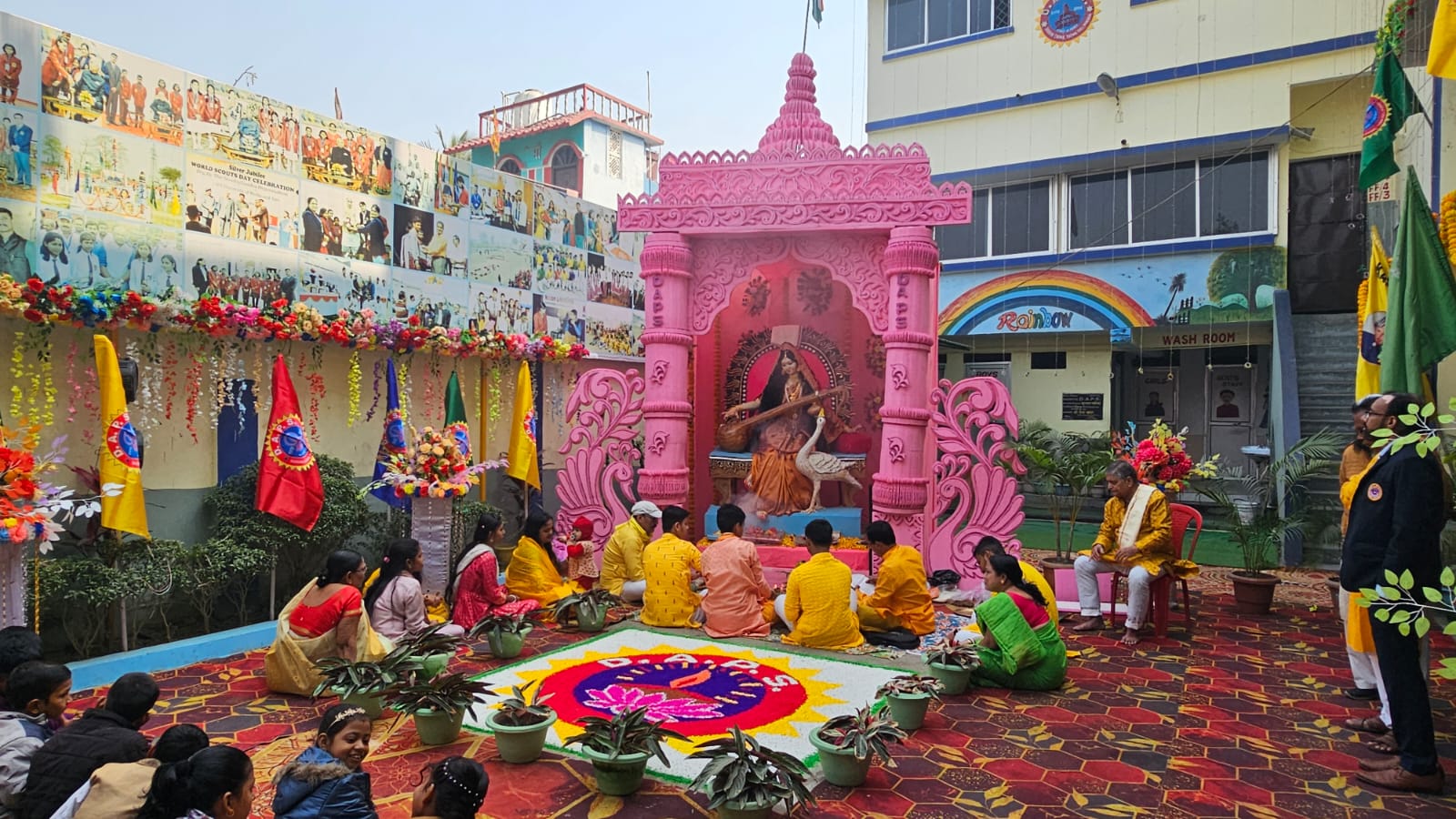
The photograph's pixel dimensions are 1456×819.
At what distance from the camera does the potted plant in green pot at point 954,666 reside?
18.6 feet

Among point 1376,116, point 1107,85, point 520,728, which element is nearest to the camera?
point 520,728

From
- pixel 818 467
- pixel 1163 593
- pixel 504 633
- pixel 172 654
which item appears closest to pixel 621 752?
pixel 504 633

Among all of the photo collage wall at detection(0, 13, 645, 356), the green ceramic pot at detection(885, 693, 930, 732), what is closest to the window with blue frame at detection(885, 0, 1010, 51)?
the photo collage wall at detection(0, 13, 645, 356)

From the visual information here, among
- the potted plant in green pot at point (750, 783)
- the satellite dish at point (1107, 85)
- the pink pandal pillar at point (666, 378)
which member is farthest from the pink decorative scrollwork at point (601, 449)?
the satellite dish at point (1107, 85)

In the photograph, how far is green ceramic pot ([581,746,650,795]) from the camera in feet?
13.4

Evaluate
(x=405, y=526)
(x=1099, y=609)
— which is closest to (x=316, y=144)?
(x=405, y=526)

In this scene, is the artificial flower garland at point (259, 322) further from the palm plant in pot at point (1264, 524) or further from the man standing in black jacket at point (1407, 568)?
the man standing in black jacket at point (1407, 568)

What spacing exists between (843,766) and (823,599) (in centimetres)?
233

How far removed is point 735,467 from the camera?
9883mm

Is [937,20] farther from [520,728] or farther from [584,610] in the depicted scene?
[520,728]

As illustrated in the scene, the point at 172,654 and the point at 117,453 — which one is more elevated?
the point at 117,453

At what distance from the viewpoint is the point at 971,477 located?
8.50 meters

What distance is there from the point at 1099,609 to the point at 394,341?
7.28 meters

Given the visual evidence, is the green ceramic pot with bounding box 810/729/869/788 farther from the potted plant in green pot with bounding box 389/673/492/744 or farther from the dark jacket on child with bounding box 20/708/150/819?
the dark jacket on child with bounding box 20/708/150/819
